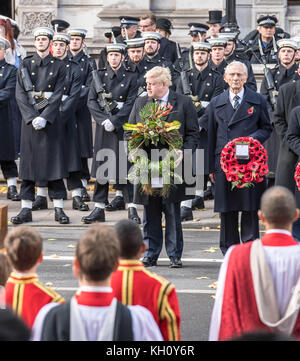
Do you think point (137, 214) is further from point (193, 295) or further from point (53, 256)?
point (193, 295)

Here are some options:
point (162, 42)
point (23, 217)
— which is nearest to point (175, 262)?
point (23, 217)

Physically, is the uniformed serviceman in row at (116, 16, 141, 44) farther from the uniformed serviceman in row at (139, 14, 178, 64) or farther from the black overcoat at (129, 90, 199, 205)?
the black overcoat at (129, 90, 199, 205)

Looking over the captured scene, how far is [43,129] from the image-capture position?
1326 centimetres

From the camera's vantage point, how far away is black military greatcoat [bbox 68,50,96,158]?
583 inches

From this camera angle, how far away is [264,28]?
655 inches

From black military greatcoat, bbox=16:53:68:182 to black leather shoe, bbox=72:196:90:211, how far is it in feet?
2.29

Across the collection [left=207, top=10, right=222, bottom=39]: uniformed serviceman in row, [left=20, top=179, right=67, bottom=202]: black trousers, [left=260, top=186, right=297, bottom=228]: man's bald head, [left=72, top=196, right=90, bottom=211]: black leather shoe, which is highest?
[left=207, top=10, right=222, bottom=39]: uniformed serviceman in row

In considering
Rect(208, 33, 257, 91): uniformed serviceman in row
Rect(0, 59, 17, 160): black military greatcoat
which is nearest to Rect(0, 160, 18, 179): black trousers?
Rect(0, 59, 17, 160): black military greatcoat

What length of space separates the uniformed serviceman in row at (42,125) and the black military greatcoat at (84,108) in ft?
4.53

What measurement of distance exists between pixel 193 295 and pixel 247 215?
5.42ft

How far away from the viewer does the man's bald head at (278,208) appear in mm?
5375

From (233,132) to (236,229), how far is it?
0.93 metres
